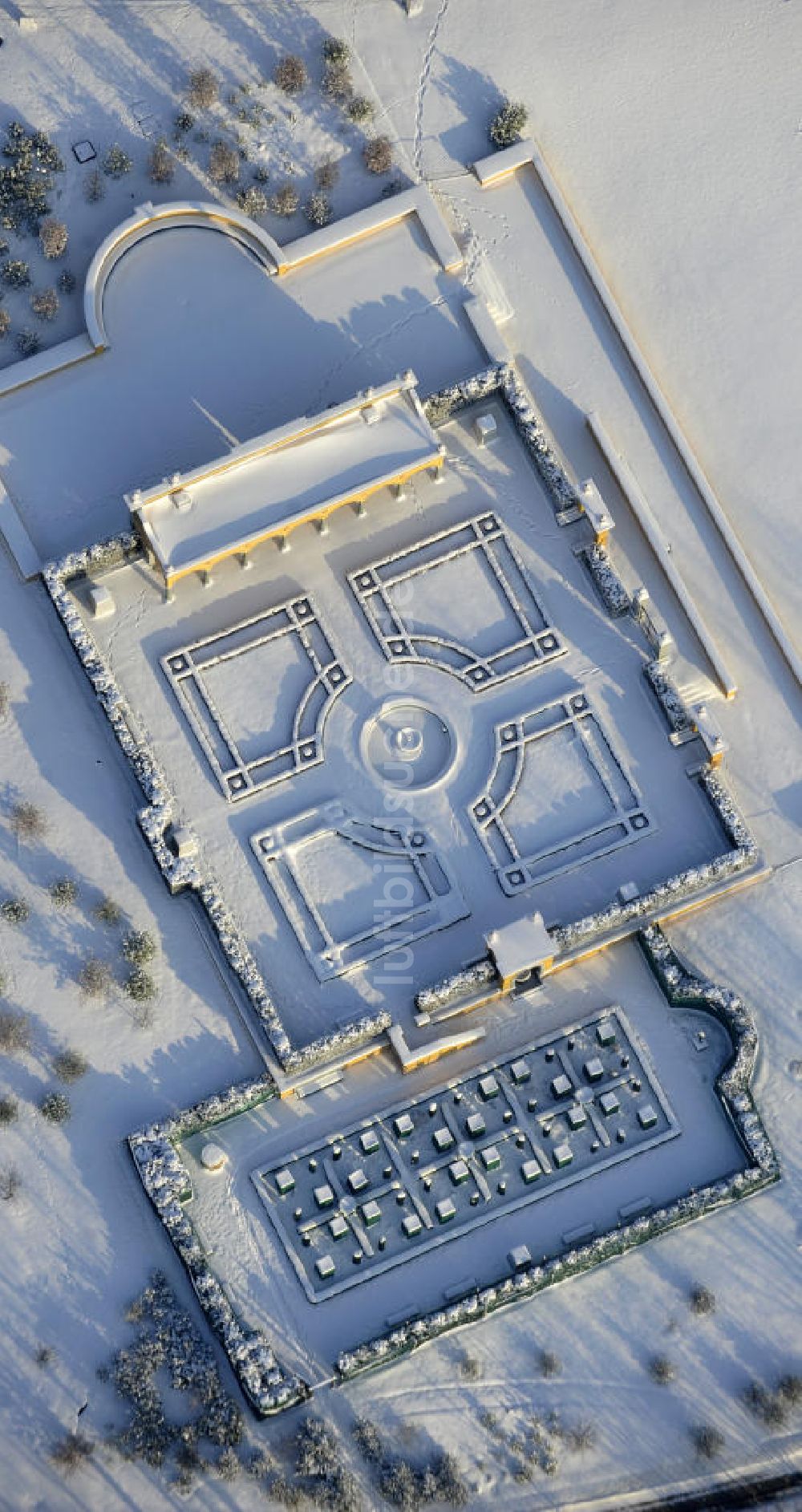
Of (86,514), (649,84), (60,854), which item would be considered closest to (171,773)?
(60,854)

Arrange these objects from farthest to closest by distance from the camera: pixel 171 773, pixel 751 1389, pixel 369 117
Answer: pixel 369 117 < pixel 171 773 < pixel 751 1389

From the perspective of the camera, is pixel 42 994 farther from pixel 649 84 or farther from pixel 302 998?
pixel 649 84

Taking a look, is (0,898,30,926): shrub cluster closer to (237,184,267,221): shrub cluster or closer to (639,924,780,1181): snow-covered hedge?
(639,924,780,1181): snow-covered hedge

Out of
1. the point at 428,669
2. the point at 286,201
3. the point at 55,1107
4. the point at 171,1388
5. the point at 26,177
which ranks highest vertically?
the point at 26,177

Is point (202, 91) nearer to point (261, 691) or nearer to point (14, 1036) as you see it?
point (261, 691)

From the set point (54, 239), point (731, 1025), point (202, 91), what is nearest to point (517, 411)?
point (202, 91)

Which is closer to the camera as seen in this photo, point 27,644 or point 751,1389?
point 751,1389
